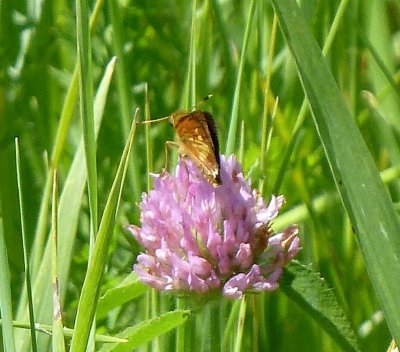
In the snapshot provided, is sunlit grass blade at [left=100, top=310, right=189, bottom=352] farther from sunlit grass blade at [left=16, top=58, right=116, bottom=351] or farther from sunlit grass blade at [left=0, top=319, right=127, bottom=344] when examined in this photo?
sunlit grass blade at [left=16, top=58, right=116, bottom=351]

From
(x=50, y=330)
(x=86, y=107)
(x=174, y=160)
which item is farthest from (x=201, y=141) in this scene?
(x=174, y=160)

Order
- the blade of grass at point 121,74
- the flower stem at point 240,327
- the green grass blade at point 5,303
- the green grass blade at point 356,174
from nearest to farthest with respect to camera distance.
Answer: the green grass blade at point 356,174
the green grass blade at point 5,303
the flower stem at point 240,327
the blade of grass at point 121,74

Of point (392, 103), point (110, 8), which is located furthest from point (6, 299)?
point (392, 103)

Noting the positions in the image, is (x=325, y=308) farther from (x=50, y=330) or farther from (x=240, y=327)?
(x=50, y=330)

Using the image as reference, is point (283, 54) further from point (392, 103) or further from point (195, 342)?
point (195, 342)

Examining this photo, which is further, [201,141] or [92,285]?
[201,141]

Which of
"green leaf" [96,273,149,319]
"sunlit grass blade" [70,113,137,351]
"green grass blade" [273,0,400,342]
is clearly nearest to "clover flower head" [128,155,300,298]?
"green leaf" [96,273,149,319]

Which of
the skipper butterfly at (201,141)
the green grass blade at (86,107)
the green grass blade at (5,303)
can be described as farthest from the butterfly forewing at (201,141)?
the green grass blade at (5,303)

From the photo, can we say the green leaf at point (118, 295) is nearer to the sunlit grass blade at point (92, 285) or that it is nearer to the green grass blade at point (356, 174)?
the sunlit grass blade at point (92, 285)
